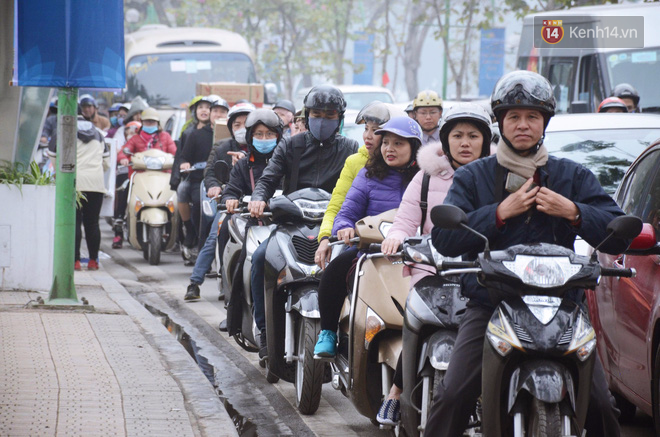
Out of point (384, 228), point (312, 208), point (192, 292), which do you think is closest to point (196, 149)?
point (192, 292)

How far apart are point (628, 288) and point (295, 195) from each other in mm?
2213

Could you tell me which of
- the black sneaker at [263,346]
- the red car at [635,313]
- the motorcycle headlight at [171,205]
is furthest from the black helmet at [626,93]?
the black sneaker at [263,346]

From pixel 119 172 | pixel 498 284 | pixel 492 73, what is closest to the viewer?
pixel 498 284

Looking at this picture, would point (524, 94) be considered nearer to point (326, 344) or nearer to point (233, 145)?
point (326, 344)

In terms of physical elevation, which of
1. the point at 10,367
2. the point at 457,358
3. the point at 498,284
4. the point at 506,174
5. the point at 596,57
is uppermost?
the point at 596,57

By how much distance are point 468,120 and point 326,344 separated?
5.60 feet

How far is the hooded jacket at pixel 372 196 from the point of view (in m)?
6.64

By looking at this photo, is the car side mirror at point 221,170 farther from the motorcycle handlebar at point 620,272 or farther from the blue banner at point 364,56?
the blue banner at point 364,56

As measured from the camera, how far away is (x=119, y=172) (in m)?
19.0

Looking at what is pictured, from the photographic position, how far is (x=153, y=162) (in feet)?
53.2

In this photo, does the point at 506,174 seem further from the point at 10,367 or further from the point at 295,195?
the point at 10,367

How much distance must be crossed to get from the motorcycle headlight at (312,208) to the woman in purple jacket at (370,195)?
0.67m

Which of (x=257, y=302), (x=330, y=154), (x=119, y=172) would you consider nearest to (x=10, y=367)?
(x=257, y=302)

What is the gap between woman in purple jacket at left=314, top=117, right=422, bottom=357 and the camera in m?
6.53
